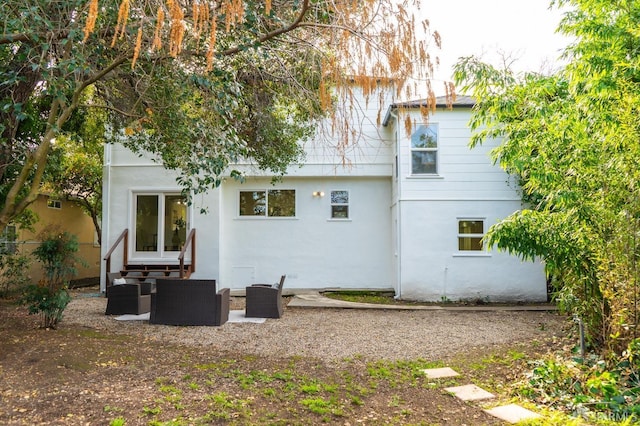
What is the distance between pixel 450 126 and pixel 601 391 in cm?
767

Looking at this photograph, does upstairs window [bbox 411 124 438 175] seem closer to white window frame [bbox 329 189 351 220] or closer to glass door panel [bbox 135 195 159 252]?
white window frame [bbox 329 189 351 220]

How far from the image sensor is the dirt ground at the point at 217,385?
345cm

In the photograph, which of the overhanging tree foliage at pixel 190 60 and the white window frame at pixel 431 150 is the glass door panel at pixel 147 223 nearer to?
the overhanging tree foliage at pixel 190 60

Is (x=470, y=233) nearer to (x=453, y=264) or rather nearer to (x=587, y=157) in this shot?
(x=453, y=264)

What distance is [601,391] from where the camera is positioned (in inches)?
150

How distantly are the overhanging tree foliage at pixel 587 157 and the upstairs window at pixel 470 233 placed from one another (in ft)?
17.2

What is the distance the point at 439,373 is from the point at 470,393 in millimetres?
649

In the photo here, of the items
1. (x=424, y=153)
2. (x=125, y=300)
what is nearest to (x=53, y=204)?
(x=125, y=300)

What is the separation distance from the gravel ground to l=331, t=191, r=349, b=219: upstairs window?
3.73 m

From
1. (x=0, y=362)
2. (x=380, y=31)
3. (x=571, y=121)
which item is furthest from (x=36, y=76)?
(x=571, y=121)

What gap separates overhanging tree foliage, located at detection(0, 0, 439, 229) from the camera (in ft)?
11.2

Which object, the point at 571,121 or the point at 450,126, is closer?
the point at 571,121

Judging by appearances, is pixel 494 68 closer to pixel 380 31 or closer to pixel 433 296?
pixel 380 31

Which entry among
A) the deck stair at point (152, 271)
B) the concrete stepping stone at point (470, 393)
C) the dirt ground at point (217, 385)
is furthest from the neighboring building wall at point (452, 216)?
the concrete stepping stone at point (470, 393)
